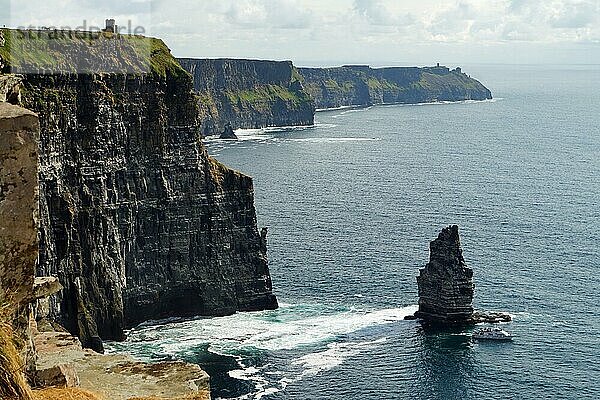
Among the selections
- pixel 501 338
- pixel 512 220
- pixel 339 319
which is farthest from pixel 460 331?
pixel 512 220

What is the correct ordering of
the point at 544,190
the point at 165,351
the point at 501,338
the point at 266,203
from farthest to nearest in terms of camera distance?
1. the point at 544,190
2. the point at 266,203
3. the point at 501,338
4. the point at 165,351

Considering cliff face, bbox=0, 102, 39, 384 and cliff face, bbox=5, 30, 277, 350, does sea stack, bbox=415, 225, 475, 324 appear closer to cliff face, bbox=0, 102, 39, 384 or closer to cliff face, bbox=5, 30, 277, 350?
cliff face, bbox=5, 30, 277, 350

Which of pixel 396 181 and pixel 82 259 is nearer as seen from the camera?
pixel 82 259

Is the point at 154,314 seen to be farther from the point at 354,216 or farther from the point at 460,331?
the point at 354,216

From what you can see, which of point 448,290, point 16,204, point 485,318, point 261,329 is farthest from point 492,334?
point 16,204

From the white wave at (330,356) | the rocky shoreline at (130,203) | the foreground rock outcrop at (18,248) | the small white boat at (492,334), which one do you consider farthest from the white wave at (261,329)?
the foreground rock outcrop at (18,248)

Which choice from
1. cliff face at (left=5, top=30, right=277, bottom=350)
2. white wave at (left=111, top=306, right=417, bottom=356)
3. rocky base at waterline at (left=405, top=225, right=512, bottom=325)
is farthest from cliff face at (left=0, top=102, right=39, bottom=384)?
rocky base at waterline at (left=405, top=225, right=512, bottom=325)

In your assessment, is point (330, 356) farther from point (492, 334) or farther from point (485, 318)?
point (485, 318)
